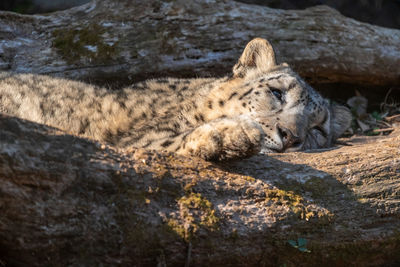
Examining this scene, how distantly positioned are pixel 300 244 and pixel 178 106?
6.41 ft

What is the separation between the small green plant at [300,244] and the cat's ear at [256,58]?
221 centimetres

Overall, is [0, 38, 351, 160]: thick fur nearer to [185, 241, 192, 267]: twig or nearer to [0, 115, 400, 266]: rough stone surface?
[0, 115, 400, 266]: rough stone surface

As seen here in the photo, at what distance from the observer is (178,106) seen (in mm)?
4227

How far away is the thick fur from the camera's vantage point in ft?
12.8

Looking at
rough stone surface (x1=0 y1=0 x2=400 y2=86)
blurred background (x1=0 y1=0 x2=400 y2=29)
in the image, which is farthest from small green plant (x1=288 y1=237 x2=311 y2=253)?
blurred background (x1=0 y1=0 x2=400 y2=29)

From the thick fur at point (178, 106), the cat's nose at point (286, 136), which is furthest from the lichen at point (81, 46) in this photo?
the cat's nose at point (286, 136)

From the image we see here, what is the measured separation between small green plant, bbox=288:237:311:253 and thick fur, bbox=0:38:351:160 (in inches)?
42.8

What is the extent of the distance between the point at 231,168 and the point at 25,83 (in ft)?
8.23

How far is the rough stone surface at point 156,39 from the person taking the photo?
18.1 ft

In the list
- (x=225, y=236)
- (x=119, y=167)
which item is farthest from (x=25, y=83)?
(x=225, y=236)

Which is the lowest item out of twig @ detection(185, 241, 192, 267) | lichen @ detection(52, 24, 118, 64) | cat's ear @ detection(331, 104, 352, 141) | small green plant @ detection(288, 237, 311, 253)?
cat's ear @ detection(331, 104, 352, 141)

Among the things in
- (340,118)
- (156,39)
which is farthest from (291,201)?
(156,39)

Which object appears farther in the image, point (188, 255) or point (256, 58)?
point (256, 58)

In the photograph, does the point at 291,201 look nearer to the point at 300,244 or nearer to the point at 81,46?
the point at 300,244
